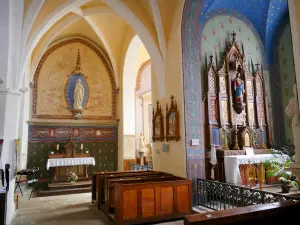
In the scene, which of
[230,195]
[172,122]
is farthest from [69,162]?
[230,195]

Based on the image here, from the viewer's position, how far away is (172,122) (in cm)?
717

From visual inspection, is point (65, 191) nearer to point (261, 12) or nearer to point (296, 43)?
point (296, 43)

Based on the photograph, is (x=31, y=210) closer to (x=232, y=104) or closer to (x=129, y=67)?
(x=232, y=104)

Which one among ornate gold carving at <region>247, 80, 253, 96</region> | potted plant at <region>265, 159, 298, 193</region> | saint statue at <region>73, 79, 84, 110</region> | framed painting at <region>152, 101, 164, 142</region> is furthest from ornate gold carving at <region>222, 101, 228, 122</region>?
saint statue at <region>73, 79, 84, 110</region>

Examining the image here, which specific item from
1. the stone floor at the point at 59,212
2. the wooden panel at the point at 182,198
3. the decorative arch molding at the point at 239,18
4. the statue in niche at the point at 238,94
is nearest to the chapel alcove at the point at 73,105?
the stone floor at the point at 59,212

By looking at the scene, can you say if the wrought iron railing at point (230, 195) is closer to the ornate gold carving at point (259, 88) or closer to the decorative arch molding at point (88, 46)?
the ornate gold carving at point (259, 88)

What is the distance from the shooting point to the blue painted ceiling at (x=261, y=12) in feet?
28.5

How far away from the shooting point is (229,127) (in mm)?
8367

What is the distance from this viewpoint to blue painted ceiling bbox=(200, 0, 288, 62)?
8680 millimetres

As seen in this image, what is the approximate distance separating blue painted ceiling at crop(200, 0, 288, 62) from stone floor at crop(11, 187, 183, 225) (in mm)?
6711

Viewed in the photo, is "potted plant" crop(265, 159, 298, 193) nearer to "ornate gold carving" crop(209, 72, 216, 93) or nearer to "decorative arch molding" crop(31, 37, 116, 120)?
"ornate gold carving" crop(209, 72, 216, 93)

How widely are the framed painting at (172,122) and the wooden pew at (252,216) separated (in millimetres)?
4165

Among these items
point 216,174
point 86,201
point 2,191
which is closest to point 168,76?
point 216,174

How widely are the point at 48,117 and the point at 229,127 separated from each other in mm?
7793
